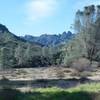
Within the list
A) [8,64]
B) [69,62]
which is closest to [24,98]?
[69,62]

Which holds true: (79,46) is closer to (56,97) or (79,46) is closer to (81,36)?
(81,36)

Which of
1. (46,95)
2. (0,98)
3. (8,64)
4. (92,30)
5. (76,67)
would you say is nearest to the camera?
(0,98)

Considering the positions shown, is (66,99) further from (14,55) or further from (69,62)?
(14,55)

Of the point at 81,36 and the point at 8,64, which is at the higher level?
the point at 81,36

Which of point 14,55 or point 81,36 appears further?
point 14,55

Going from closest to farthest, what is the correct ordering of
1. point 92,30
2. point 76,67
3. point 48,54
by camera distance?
point 76,67, point 92,30, point 48,54

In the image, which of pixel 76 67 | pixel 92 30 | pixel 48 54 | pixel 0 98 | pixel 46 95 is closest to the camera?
pixel 0 98

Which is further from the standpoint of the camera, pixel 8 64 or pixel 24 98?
pixel 8 64

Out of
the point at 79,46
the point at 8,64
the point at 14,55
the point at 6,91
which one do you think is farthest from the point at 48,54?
the point at 6,91

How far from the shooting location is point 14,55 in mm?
132125

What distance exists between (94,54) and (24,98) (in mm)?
61336

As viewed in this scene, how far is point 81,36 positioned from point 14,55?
2170 inches

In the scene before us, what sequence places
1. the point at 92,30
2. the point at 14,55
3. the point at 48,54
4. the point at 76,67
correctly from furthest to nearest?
1. the point at 48,54
2. the point at 14,55
3. the point at 92,30
4. the point at 76,67

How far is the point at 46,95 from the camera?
754 inches
